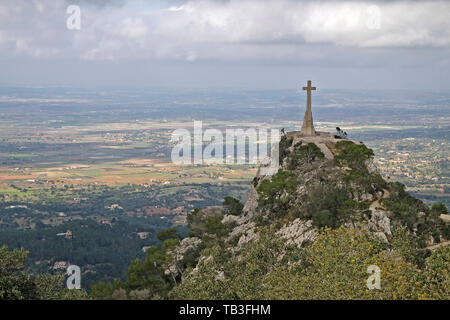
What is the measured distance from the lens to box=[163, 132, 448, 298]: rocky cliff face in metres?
39.2

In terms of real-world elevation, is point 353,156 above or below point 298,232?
above

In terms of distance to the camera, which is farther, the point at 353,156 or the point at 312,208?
the point at 353,156

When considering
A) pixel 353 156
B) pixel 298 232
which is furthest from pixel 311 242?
pixel 353 156

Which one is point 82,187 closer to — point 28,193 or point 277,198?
point 28,193

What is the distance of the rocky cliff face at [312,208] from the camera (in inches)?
1543

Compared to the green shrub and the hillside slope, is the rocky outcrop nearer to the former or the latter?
the hillside slope

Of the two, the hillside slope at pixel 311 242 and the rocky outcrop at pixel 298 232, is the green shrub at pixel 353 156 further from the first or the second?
the rocky outcrop at pixel 298 232

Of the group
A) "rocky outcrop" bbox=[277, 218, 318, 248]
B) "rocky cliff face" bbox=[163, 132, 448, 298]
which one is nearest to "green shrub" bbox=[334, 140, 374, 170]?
"rocky cliff face" bbox=[163, 132, 448, 298]

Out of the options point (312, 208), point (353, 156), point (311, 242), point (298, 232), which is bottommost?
point (298, 232)

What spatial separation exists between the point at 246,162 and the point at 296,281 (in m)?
166

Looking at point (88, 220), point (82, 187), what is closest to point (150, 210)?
point (88, 220)

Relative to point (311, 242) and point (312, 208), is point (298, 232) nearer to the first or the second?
point (312, 208)

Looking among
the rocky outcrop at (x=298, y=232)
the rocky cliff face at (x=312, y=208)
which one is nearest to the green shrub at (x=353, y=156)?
the rocky cliff face at (x=312, y=208)

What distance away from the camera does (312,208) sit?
4197 centimetres
